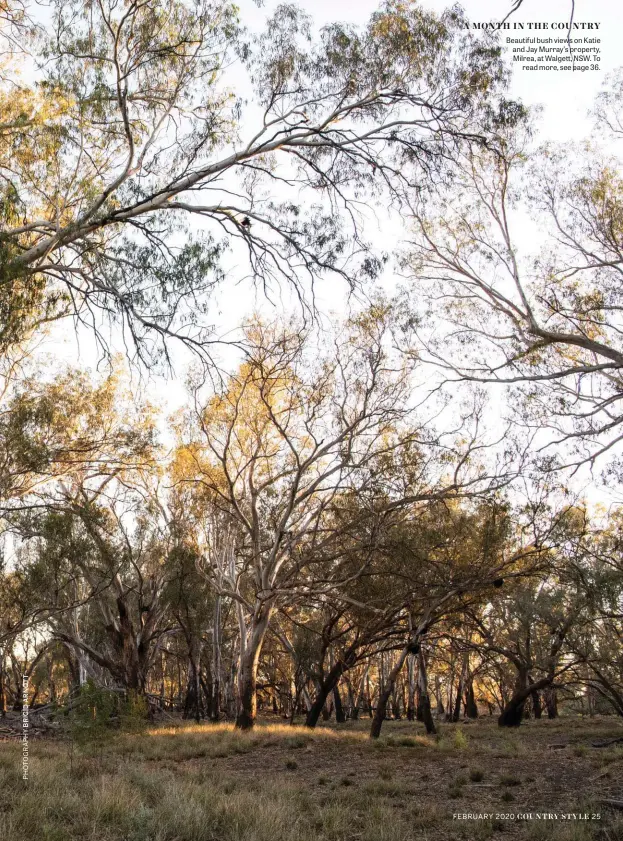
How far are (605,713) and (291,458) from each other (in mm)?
24240

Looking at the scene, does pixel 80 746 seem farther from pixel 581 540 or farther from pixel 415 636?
pixel 581 540

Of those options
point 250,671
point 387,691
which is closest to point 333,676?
point 250,671

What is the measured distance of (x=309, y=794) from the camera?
714cm

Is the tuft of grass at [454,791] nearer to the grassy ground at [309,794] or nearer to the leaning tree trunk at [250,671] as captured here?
the grassy ground at [309,794]

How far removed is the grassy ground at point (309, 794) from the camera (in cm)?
495

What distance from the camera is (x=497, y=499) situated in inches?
571

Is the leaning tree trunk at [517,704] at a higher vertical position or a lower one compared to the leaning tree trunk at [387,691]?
lower

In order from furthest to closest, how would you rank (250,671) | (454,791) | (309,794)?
1. (250,671)
2. (454,791)
3. (309,794)

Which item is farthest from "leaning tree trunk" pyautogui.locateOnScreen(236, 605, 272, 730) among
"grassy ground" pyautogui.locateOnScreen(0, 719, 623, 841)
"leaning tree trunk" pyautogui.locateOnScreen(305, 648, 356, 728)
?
"grassy ground" pyautogui.locateOnScreen(0, 719, 623, 841)

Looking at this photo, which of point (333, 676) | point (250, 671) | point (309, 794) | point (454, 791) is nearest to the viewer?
point (309, 794)

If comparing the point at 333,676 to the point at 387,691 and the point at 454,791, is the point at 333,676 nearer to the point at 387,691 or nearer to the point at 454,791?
the point at 387,691

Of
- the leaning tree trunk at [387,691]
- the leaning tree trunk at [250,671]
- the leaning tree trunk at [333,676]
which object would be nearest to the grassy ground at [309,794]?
the leaning tree trunk at [387,691]

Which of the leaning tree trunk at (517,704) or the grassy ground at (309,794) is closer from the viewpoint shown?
the grassy ground at (309,794)

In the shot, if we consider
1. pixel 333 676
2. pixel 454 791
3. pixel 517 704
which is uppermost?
pixel 454 791
